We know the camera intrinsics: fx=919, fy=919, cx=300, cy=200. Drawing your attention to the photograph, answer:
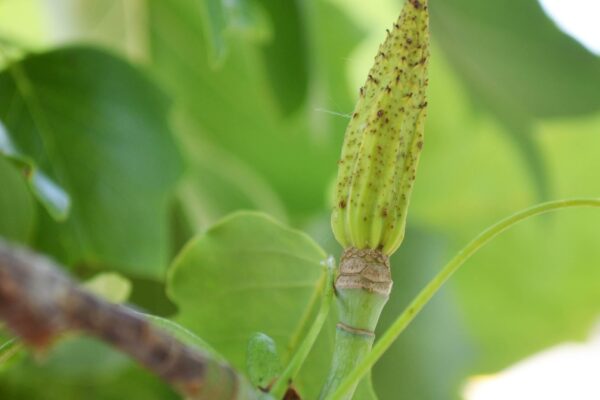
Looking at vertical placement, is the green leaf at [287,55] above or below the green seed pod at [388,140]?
above

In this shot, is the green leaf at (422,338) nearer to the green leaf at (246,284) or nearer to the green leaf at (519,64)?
the green leaf at (519,64)

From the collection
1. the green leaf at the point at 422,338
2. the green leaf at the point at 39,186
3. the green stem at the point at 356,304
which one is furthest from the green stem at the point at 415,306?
the green leaf at the point at 422,338

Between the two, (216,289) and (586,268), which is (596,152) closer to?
(586,268)

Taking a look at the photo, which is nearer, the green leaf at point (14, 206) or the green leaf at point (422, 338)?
the green leaf at point (14, 206)

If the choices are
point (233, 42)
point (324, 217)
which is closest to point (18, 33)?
point (233, 42)

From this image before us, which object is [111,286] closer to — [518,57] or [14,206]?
[14,206]

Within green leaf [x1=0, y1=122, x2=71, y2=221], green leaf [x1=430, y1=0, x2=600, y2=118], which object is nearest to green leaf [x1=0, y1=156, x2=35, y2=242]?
green leaf [x1=0, y1=122, x2=71, y2=221]

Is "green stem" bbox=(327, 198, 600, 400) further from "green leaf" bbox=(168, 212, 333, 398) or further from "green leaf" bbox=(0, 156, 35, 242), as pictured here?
"green leaf" bbox=(0, 156, 35, 242)
